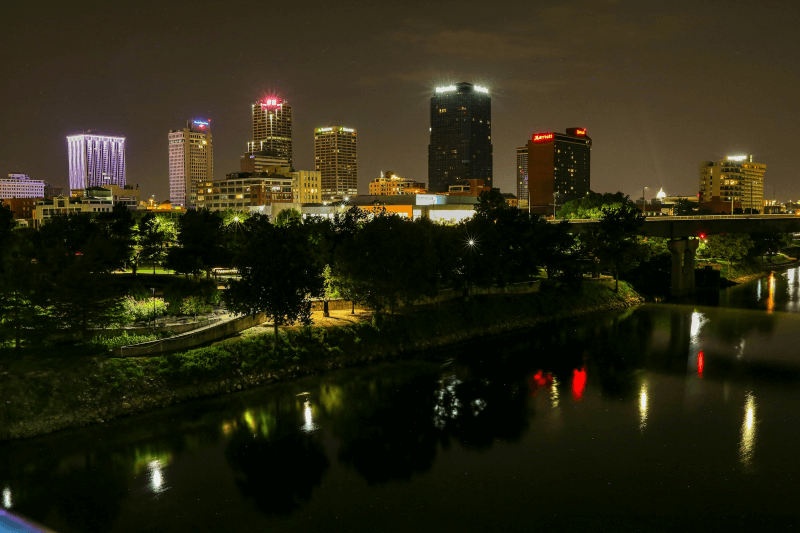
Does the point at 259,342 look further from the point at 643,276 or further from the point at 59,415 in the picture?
the point at 643,276

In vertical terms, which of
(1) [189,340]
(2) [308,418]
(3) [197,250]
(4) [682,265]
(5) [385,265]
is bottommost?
(2) [308,418]

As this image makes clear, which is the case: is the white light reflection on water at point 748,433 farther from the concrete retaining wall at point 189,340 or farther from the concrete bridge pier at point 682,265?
the concrete bridge pier at point 682,265


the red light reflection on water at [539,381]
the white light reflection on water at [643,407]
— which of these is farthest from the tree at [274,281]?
the white light reflection on water at [643,407]

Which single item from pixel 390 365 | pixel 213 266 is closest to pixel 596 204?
pixel 213 266

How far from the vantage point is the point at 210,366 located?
103ft

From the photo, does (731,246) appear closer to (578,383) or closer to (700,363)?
(700,363)

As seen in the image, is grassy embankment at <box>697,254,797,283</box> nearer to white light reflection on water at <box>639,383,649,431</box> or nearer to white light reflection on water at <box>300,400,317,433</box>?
white light reflection on water at <box>639,383,649,431</box>

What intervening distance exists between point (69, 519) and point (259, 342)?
51.7ft

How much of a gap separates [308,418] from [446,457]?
691 cm

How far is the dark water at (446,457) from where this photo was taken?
780 inches

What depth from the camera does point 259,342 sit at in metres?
34.8

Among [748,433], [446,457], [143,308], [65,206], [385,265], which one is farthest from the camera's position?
[65,206]

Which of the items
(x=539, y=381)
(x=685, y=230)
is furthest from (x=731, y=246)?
(x=539, y=381)

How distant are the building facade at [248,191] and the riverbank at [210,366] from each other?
391 feet
